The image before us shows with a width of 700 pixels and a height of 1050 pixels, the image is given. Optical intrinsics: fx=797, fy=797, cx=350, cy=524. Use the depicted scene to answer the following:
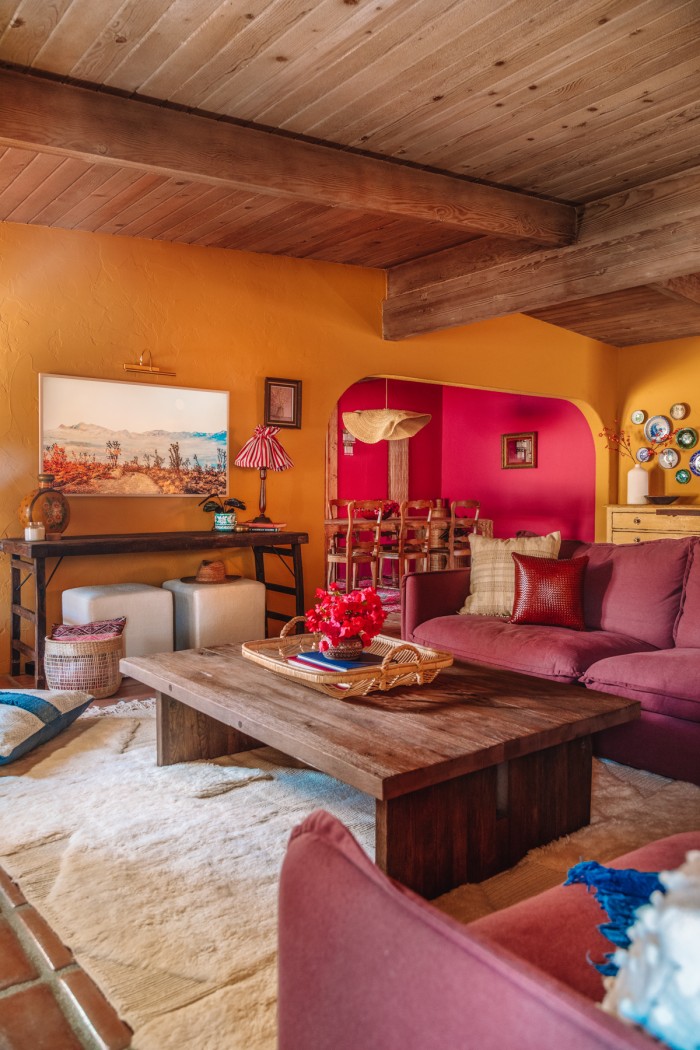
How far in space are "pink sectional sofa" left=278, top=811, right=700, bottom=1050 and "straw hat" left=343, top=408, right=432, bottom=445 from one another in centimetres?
607

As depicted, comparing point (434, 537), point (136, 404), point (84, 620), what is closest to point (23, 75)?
point (136, 404)

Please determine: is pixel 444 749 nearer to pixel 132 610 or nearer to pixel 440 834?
pixel 440 834

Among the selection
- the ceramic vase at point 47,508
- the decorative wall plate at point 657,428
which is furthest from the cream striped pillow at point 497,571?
the decorative wall plate at point 657,428

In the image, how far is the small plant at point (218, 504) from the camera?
5324 mm

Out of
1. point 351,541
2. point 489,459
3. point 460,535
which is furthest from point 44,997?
point 489,459

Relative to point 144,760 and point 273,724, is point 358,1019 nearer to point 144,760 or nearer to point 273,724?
point 273,724

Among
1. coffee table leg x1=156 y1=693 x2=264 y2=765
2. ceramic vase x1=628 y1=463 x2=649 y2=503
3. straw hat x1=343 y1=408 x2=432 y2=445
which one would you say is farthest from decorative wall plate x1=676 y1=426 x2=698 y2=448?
coffee table leg x1=156 y1=693 x2=264 y2=765

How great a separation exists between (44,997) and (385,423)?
5722 millimetres

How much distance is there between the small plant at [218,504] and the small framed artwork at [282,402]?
2.17 feet

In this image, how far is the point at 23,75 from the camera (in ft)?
9.77

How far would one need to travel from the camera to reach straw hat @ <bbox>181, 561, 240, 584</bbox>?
501cm

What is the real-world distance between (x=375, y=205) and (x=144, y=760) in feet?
9.05

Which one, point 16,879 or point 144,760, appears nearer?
point 16,879

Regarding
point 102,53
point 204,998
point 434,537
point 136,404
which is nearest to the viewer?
point 204,998
